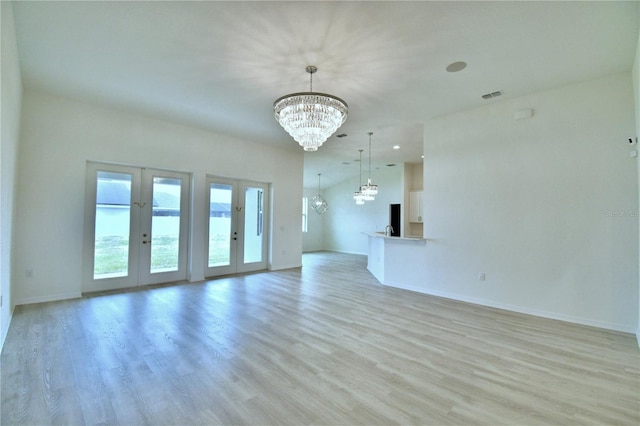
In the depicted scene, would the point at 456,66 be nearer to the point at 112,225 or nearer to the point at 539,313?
the point at 539,313

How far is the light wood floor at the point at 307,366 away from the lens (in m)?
2.02

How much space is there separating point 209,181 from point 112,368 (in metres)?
4.47

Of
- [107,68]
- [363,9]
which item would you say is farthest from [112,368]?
[363,9]

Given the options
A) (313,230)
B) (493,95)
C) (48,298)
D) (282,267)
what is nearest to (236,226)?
(282,267)

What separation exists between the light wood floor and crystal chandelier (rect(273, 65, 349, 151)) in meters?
2.29

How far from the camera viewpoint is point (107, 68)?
3.71 meters

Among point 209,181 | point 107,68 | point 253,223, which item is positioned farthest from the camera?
point 253,223

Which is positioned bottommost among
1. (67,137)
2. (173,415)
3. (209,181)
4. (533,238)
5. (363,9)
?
(173,415)

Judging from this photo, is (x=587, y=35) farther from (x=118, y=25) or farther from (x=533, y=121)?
(x=118, y=25)

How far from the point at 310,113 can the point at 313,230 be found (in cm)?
1015

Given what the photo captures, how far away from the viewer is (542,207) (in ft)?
13.9

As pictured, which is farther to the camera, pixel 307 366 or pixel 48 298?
pixel 48 298

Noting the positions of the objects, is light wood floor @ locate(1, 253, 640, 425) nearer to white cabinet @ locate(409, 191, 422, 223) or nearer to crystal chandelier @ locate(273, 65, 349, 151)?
crystal chandelier @ locate(273, 65, 349, 151)

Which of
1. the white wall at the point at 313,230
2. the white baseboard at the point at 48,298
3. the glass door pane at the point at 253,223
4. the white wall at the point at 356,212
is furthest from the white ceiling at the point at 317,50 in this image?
the white wall at the point at 313,230
